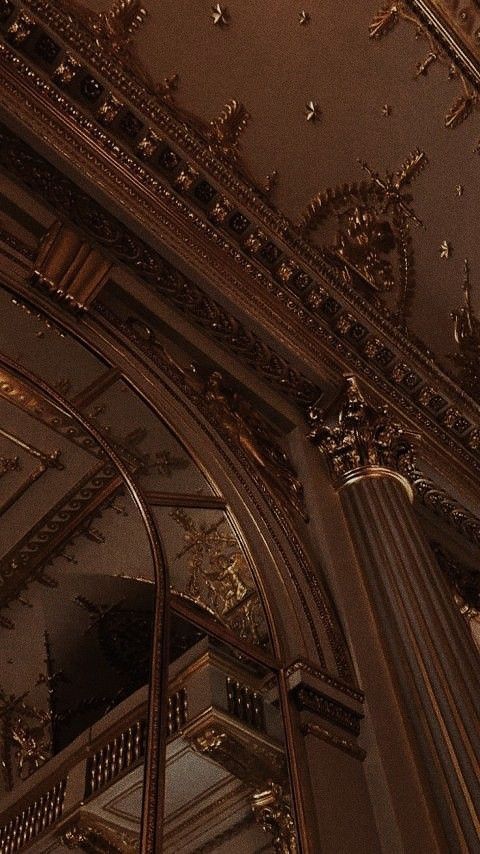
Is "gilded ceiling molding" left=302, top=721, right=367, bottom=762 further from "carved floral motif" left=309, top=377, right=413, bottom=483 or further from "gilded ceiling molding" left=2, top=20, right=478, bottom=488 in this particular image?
"gilded ceiling molding" left=2, top=20, right=478, bottom=488

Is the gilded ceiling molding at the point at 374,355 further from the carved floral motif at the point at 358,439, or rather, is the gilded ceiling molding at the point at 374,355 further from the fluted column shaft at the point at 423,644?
the fluted column shaft at the point at 423,644

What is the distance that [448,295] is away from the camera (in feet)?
15.8

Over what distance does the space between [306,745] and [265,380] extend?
1.61m

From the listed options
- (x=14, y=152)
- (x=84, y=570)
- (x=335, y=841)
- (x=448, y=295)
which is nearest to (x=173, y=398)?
(x=84, y=570)

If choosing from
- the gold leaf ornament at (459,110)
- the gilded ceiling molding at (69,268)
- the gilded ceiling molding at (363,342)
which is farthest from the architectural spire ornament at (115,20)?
the gold leaf ornament at (459,110)

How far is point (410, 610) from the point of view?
2.88 metres

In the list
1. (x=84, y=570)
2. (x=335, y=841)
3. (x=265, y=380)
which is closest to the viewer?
(x=335, y=841)

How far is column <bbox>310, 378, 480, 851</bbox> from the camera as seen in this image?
2451 mm

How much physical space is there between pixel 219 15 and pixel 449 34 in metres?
1.07

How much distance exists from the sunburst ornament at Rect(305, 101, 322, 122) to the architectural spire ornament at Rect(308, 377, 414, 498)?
1.24 meters

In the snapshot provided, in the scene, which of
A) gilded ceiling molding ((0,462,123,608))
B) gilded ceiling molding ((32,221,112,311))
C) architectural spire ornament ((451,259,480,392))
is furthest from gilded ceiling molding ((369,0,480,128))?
gilded ceiling molding ((0,462,123,608))

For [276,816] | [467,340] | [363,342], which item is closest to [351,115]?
[363,342]

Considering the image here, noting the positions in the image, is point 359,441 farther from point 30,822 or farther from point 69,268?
point 30,822

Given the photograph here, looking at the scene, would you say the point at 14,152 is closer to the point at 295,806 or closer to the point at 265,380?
the point at 265,380
